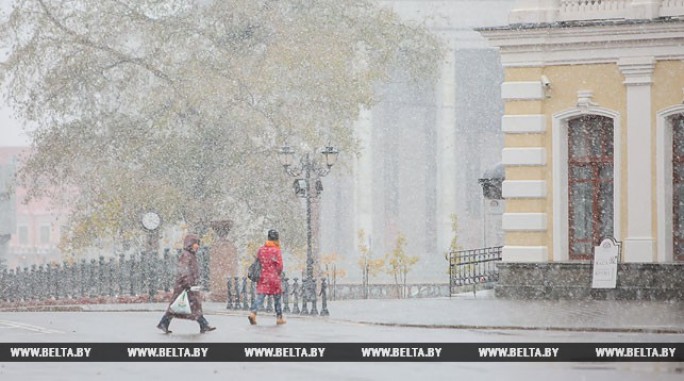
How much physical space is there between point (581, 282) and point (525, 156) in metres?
2.79

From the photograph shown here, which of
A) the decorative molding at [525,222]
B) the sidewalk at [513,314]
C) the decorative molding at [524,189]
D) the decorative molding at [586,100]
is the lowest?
the sidewalk at [513,314]

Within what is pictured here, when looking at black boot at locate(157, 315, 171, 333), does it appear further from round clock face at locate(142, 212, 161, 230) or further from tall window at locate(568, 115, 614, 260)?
round clock face at locate(142, 212, 161, 230)

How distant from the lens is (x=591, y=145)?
31.5m

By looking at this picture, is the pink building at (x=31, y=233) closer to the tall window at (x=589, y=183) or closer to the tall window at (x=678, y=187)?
the tall window at (x=589, y=183)

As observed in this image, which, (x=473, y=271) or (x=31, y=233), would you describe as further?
(x=31, y=233)

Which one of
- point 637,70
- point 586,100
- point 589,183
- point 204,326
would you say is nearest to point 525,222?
point 589,183

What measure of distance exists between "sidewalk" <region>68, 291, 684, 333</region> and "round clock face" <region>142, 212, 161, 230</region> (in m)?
7.73

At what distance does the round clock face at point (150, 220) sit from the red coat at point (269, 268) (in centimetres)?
1546

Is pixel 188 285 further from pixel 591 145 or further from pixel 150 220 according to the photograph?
pixel 150 220

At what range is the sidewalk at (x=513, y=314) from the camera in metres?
24.2

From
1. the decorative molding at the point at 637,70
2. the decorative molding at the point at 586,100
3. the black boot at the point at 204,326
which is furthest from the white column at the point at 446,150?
the black boot at the point at 204,326

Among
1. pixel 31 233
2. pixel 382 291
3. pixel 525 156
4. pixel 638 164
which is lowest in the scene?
pixel 382 291

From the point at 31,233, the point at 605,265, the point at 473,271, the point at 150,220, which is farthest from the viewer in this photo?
the point at 31,233

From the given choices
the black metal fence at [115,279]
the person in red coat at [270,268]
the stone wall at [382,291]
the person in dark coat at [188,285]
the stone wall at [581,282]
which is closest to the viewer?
the person in dark coat at [188,285]
